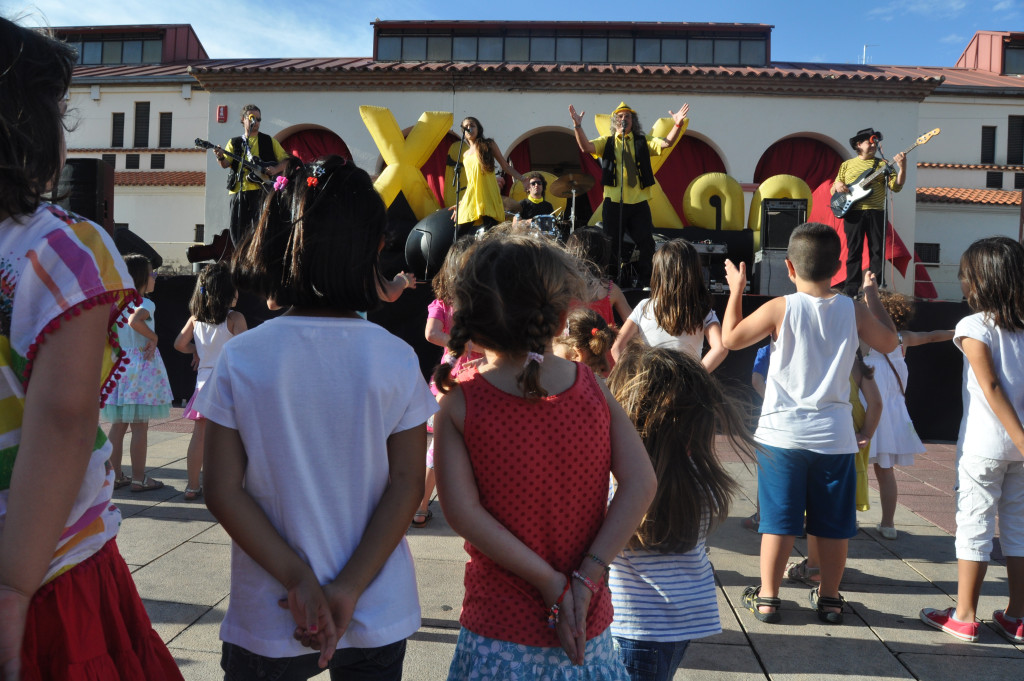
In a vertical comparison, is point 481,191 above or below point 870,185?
below

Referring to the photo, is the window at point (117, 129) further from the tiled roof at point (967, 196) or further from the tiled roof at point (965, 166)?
the tiled roof at point (965, 166)

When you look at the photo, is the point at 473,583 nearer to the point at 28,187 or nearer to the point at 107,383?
the point at 107,383

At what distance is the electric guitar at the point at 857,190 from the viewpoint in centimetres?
881

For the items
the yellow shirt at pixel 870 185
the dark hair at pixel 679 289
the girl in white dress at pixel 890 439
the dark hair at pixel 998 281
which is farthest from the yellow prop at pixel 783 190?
the dark hair at pixel 998 281

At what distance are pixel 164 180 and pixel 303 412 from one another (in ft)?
76.6

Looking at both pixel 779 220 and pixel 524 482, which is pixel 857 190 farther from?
pixel 524 482

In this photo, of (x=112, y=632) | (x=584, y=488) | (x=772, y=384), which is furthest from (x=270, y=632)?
(x=772, y=384)

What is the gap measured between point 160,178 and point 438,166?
1086cm

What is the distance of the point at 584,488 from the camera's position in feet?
5.40

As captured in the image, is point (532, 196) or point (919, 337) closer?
point (919, 337)

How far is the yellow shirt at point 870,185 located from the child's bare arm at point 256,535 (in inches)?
352

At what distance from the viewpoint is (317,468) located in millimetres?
1453

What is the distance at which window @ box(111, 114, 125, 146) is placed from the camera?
2341 centimetres

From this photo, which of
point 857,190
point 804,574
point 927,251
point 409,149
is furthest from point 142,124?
point 804,574
